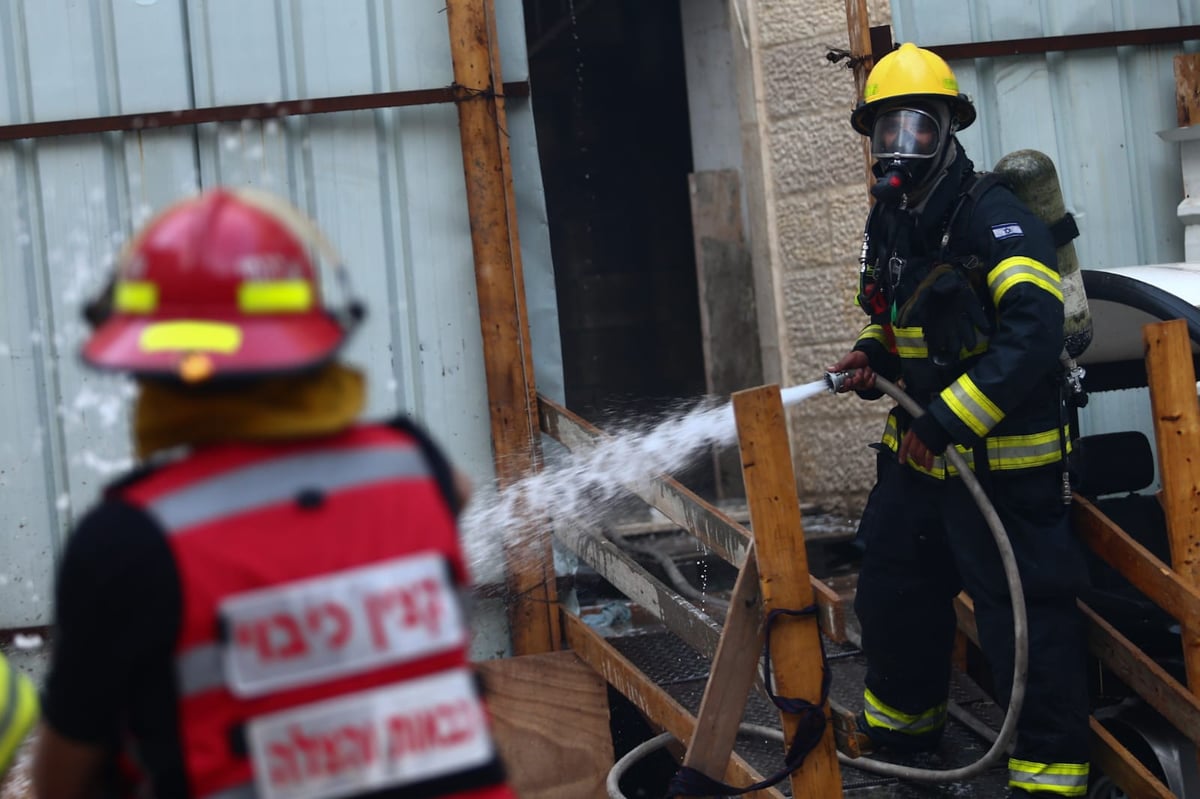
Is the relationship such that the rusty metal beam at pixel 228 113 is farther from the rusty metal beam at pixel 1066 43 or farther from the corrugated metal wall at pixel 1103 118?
the corrugated metal wall at pixel 1103 118

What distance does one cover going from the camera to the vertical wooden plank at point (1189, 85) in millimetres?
5594

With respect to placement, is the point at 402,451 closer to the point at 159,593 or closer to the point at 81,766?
the point at 159,593

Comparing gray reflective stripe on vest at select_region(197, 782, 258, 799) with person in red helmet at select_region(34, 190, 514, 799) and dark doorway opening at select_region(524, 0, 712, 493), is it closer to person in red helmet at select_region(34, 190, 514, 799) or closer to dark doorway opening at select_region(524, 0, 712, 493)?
person in red helmet at select_region(34, 190, 514, 799)

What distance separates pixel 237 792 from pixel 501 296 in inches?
136

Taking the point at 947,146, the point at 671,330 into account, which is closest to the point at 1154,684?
the point at 947,146

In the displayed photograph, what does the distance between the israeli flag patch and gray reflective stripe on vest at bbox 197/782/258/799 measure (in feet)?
9.96

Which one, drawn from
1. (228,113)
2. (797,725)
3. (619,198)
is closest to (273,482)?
(797,725)

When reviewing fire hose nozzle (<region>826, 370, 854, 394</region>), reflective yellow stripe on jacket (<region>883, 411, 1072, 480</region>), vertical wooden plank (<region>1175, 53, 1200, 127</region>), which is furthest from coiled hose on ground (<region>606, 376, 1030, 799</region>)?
vertical wooden plank (<region>1175, 53, 1200, 127</region>)

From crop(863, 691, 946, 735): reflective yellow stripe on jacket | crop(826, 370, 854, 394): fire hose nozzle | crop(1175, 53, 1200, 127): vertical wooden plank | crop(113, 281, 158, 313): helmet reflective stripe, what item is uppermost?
crop(1175, 53, 1200, 127): vertical wooden plank

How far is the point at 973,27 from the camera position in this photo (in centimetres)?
567

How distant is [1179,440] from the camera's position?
3916 millimetres

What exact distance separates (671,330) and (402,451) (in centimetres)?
702

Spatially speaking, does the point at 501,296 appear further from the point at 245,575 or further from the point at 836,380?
the point at 245,575

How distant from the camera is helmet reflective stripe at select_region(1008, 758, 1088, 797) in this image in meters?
3.90
